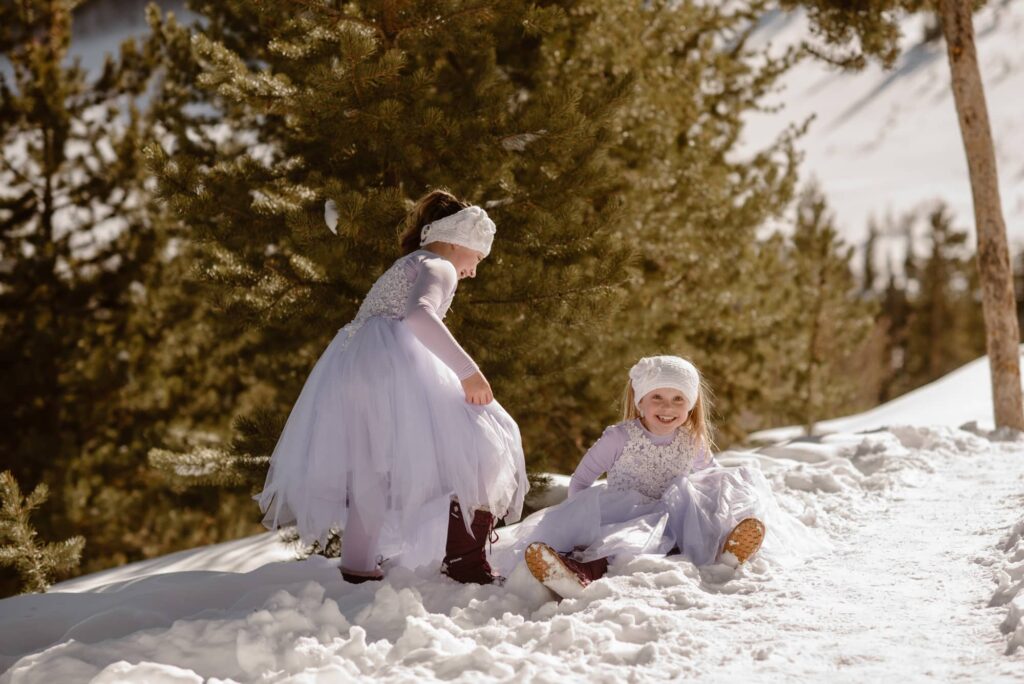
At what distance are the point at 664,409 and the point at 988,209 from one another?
5.55 metres

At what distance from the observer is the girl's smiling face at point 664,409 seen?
4.60 m

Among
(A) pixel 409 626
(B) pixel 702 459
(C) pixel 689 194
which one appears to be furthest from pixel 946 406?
(A) pixel 409 626

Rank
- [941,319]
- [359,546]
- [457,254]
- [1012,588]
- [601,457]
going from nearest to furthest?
1. [1012,588]
2. [359,546]
3. [457,254]
4. [601,457]
5. [941,319]

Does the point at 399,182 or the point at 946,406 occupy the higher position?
the point at 399,182

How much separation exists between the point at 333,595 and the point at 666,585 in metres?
1.39

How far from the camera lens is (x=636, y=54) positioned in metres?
8.36

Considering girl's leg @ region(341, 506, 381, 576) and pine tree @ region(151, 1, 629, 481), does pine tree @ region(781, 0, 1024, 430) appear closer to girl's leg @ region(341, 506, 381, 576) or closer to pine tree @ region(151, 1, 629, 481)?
pine tree @ region(151, 1, 629, 481)

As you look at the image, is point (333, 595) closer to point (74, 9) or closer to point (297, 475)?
point (297, 475)

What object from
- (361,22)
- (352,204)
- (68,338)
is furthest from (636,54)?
(68,338)

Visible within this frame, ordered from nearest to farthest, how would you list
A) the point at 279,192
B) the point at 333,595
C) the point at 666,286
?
the point at 333,595 < the point at 279,192 < the point at 666,286

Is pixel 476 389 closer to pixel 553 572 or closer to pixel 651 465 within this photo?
pixel 553 572

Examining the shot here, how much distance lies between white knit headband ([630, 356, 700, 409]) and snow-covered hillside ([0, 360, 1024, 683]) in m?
0.91

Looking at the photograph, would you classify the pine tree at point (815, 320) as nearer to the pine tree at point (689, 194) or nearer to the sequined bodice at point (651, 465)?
the pine tree at point (689, 194)

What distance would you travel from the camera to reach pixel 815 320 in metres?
15.5
